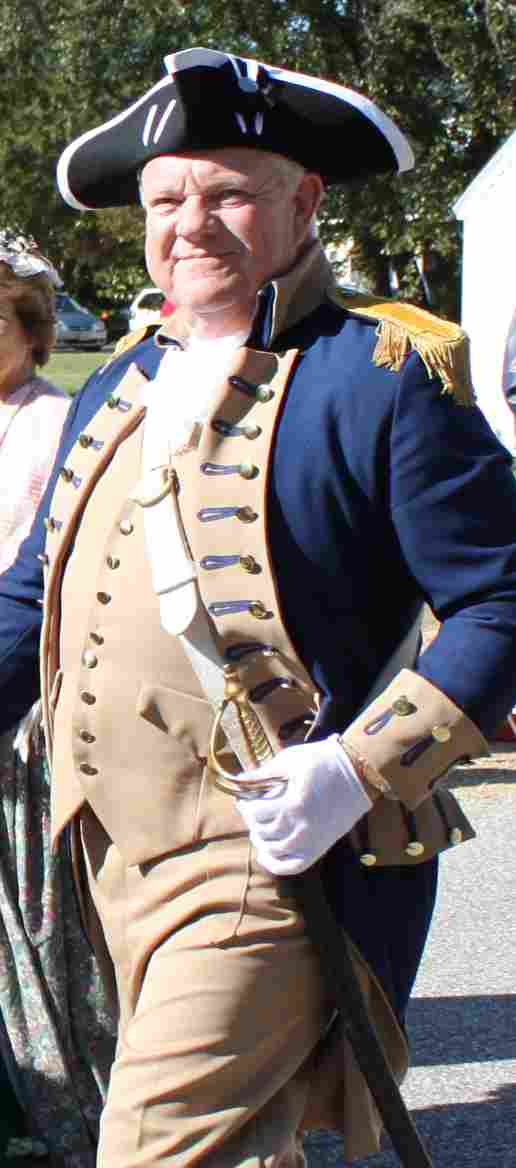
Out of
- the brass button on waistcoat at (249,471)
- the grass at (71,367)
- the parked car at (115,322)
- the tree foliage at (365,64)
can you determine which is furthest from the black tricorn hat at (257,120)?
the parked car at (115,322)

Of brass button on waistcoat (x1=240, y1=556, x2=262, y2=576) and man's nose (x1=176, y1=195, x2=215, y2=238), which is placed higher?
man's nose (x1=176, y1=195, x2=215, y2=238)

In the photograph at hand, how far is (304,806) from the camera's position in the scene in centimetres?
215

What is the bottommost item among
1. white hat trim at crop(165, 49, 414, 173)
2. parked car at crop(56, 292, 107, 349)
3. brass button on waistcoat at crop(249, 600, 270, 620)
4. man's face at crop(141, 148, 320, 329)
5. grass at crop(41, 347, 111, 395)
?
parked car at crop(56, 292, 107, 349)

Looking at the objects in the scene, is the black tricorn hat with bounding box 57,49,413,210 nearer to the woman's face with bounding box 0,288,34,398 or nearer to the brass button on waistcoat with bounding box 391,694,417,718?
the brass button on waistcoat with bounding box 391,694,417,718

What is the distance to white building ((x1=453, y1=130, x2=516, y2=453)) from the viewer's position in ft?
45.7

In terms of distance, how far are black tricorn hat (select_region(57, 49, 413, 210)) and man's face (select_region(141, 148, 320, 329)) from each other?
28mm

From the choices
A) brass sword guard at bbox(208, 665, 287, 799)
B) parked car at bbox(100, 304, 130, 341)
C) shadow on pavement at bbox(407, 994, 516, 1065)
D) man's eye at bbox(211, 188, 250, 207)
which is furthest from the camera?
parked car at bbox(100, 304, 130, 341)

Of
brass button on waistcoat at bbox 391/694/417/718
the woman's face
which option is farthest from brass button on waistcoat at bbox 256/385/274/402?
the woman's face

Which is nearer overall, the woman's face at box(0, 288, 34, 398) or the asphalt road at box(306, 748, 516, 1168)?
the asphalt road at box(306, 748, 516, 1168)

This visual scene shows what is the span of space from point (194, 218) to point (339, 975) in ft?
3.13

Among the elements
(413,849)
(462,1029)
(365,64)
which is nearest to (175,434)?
(413,849)

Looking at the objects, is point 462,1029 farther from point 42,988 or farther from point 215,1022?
point 215,1022

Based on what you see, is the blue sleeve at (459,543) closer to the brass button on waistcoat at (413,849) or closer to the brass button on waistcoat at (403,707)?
the brass button on waistcoat at (403,707)

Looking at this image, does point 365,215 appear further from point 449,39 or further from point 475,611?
point 475,611
